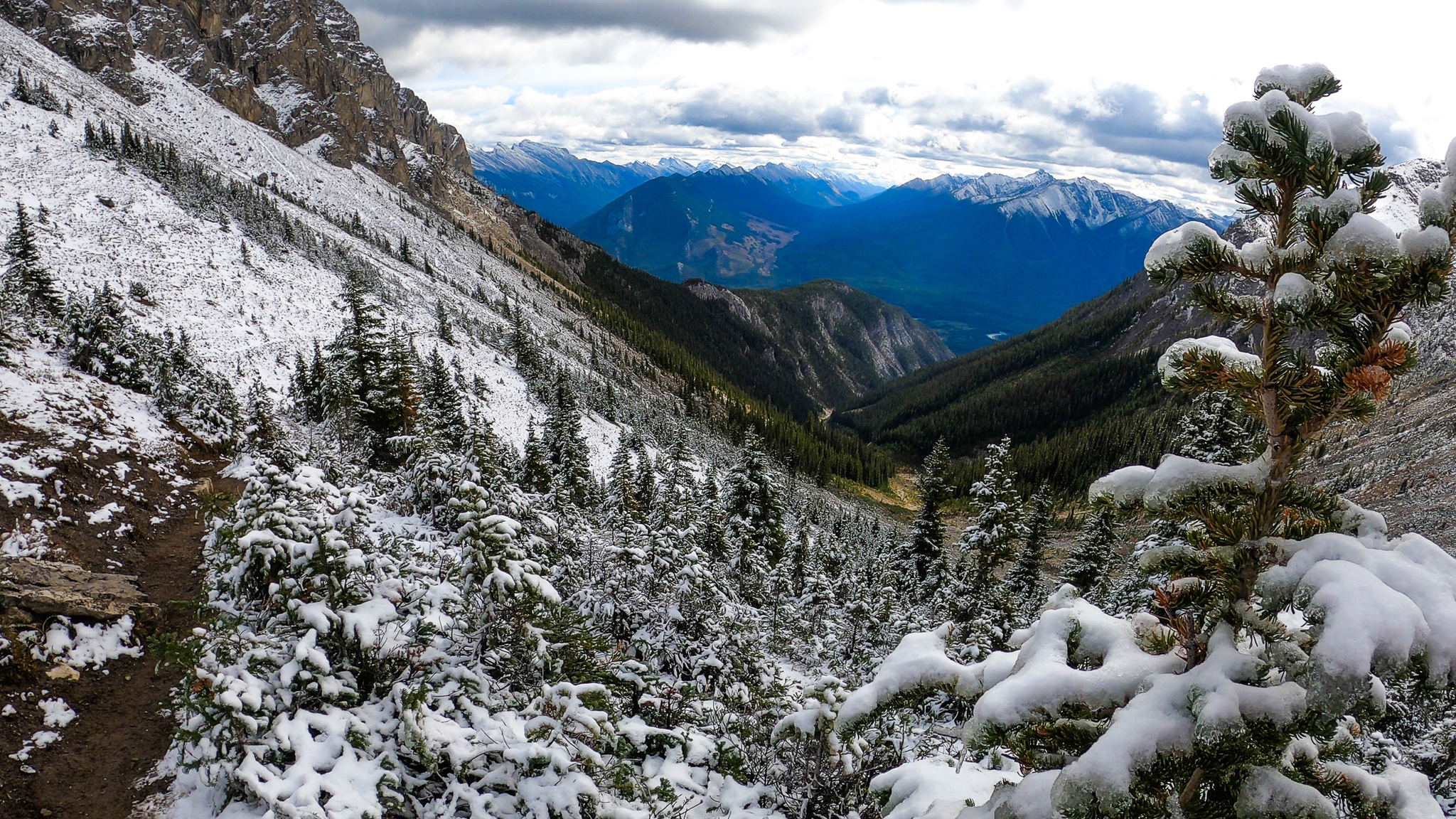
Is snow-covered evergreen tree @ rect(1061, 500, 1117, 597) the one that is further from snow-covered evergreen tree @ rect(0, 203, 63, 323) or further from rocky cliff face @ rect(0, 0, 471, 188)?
rocky cliff face @ rect(0, 0, 471, 188)

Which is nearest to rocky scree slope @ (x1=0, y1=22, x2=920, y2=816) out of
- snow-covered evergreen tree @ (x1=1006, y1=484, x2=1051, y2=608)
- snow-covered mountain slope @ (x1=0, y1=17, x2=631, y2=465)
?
snow-covered mountain slope @ (x1=0, y1=17, x2=631, y2=465)

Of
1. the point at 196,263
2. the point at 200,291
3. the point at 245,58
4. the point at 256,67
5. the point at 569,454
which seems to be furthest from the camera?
the point at 256,67

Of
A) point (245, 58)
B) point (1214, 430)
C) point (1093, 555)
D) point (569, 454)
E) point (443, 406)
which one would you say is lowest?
point (1093, 555)

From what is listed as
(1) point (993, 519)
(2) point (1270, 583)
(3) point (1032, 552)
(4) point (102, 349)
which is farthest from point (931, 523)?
(4) point (102, 349)

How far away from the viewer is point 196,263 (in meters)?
51.3

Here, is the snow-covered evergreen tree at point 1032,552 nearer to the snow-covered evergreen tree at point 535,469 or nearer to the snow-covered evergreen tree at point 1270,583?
the snow-covered evergreen tree at point 535,469

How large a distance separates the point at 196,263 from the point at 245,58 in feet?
619

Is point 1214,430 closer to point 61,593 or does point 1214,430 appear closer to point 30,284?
point 61,593

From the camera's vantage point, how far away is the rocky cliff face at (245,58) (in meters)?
137

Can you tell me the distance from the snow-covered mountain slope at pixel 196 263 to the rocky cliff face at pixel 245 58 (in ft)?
60.2

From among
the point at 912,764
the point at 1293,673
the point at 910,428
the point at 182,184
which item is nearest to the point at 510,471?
the point at 912,764

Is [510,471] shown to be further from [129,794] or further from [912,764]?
[912,764]

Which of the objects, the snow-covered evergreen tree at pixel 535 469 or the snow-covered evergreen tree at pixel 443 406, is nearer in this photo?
the snow-covered evergreen tree at pixel 443 406

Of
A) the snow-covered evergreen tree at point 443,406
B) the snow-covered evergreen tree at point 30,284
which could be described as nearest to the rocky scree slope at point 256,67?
the snow-covered evergreen tree at point 30,284
